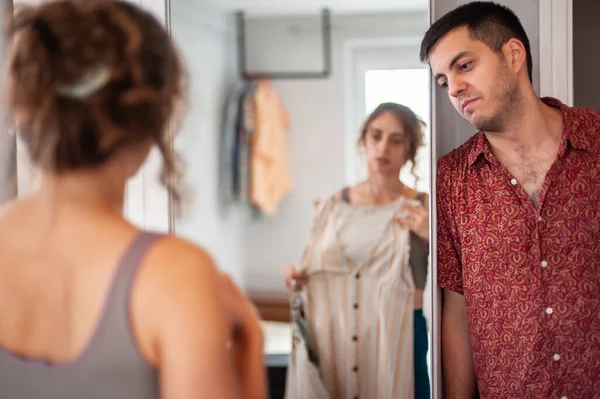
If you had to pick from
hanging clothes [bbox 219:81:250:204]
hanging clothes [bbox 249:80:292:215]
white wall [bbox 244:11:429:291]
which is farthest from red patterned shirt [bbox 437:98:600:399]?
hanging clothes [bbox 219:81:250:204]

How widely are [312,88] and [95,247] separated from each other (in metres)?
0.74

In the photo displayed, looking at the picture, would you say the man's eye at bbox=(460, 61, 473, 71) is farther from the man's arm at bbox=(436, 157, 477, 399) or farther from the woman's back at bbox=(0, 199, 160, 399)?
the woman's back at bbox=(0, 199, 160, 399)

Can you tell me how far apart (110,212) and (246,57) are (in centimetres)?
70

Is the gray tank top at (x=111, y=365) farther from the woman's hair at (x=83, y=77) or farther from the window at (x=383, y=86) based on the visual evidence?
the window at (x=383, y=86)

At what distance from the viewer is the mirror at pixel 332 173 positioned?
128 cm

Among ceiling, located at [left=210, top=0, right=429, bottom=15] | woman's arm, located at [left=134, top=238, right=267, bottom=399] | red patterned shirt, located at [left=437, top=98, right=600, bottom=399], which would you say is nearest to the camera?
woman's arm, located at [left=134, top=238, right=267, bottom=399]

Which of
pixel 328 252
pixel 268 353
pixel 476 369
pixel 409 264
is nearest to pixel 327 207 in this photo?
pixel 328 252

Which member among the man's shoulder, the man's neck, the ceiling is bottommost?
the man's shoulder

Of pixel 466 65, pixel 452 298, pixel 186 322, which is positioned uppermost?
pixel 466 65

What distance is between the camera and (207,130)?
1.33 metres

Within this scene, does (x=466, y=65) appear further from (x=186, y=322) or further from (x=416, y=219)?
(x=186, y=322)

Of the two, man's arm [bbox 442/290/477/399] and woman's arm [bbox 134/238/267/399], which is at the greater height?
woman's arm [bbox 134/238/267/399]

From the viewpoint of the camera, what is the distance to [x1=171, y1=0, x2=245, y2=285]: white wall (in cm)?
131

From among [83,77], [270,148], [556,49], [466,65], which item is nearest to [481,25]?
[466,65]
